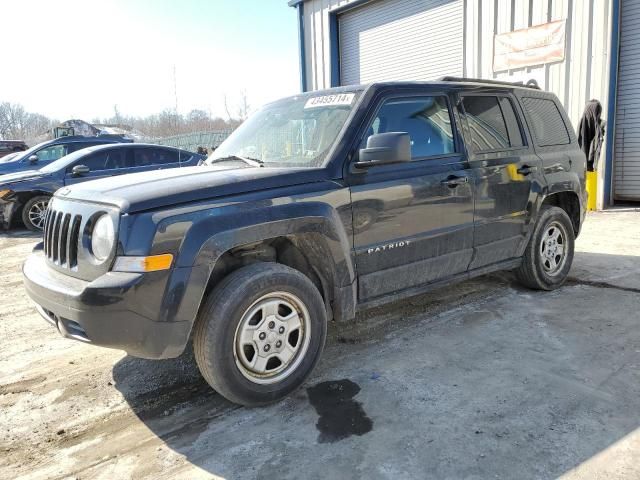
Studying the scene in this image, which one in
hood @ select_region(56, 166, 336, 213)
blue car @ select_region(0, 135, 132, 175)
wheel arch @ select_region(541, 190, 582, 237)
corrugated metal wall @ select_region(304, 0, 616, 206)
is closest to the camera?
hood @ select_region(56, 166, 336, 213)

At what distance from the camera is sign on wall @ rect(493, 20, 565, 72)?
33.6 ft

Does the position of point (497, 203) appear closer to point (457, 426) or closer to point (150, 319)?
point (457, 426)

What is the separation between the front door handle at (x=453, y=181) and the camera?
3979mm

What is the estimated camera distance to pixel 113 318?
8.79 feet

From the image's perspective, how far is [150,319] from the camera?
2723mm

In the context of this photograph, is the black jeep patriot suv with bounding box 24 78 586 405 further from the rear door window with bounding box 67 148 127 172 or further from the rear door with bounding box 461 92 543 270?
the rear door window with bounding box 67 148 127 172

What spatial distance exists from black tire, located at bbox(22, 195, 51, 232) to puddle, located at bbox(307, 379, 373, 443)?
8.62 metres

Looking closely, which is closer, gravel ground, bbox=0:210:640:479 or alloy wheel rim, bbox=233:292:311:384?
gravel ground, bbox=0:210:640:479

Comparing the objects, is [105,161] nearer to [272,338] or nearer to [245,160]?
[245,160]

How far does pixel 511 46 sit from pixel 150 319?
414 inches

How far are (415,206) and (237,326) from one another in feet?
5.23

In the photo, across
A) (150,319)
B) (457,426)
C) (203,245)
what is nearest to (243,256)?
(203,245)

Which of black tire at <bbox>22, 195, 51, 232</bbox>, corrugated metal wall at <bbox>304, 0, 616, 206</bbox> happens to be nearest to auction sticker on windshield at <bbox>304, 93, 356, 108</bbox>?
black tire at <bbox>22, 195, 51, 232</bbox>

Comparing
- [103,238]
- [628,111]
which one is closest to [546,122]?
[103,238]
